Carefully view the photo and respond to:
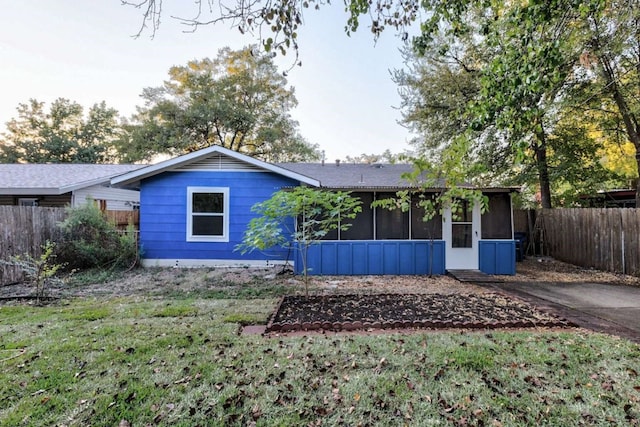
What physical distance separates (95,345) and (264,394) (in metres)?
2.16

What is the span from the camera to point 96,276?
283 inches

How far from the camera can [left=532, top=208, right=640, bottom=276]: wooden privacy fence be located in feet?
25.7

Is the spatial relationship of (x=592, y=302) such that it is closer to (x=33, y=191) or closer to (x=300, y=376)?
(x=300, y=376)

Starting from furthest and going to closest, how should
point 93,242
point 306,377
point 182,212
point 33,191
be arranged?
point 33,191 < point 182,212 < point 93,242 < point 306,377

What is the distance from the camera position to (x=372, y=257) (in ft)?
26.1

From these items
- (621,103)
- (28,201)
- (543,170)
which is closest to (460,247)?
(543,170)

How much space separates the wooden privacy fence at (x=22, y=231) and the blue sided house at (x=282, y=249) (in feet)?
5.93

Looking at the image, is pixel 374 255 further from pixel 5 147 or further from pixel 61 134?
pixel 5 147

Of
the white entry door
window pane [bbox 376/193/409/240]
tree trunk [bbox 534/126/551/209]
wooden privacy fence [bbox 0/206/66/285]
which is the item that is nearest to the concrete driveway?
the white entry door

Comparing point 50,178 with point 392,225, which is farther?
point 50,178

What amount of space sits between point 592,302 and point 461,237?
3054 mm

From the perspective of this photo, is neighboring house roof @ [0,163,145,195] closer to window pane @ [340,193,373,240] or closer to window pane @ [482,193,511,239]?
window pane @ [340,193,373,240]

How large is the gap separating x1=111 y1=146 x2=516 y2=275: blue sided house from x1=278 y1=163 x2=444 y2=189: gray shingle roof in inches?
2.3

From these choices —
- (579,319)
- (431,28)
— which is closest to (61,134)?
(431,28)
